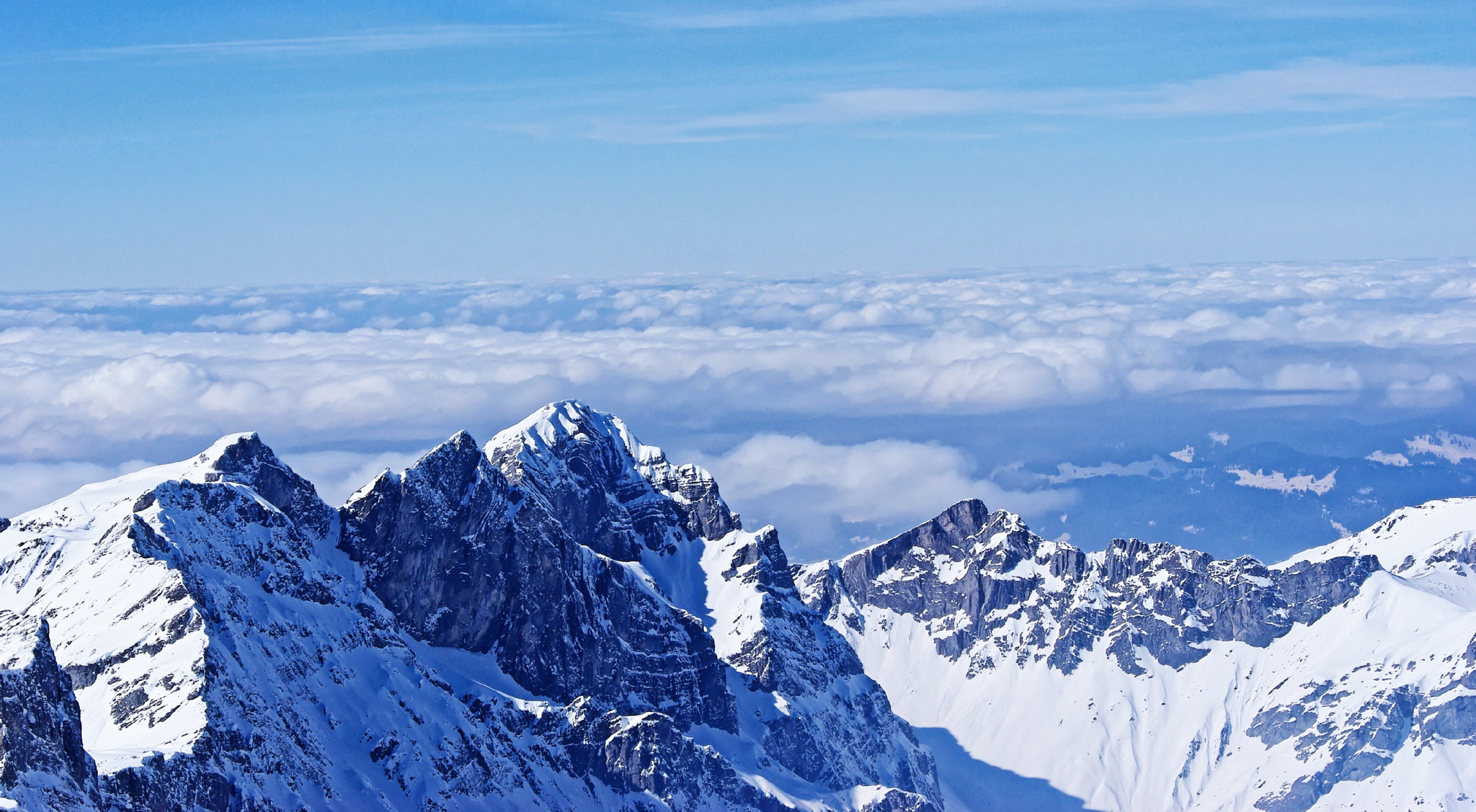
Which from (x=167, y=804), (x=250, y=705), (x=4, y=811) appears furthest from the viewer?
(x=250, y=705)

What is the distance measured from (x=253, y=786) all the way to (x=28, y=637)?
5214 centimetres

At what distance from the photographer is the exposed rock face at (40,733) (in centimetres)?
13562

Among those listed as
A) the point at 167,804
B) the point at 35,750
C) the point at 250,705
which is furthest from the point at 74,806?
the point at 250,705

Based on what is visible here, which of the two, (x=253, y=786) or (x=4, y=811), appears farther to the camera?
(x=253, y=786)

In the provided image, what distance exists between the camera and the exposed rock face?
13562 centimetres

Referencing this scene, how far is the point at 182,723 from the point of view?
186000 millimetres

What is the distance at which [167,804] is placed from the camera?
543 ft

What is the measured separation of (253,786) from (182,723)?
36.0 ft

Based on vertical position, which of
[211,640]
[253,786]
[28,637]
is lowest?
[253,786]

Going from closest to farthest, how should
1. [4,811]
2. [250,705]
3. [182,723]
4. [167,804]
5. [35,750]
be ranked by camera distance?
[4,811] → [35,750] → [167,804] → [182,723] → [250,705]

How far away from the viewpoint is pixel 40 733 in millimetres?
139125

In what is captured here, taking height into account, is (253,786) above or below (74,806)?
below

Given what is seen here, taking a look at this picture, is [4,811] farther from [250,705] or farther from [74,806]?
[250,705]

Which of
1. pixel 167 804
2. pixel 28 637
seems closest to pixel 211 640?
pixel 167 804
